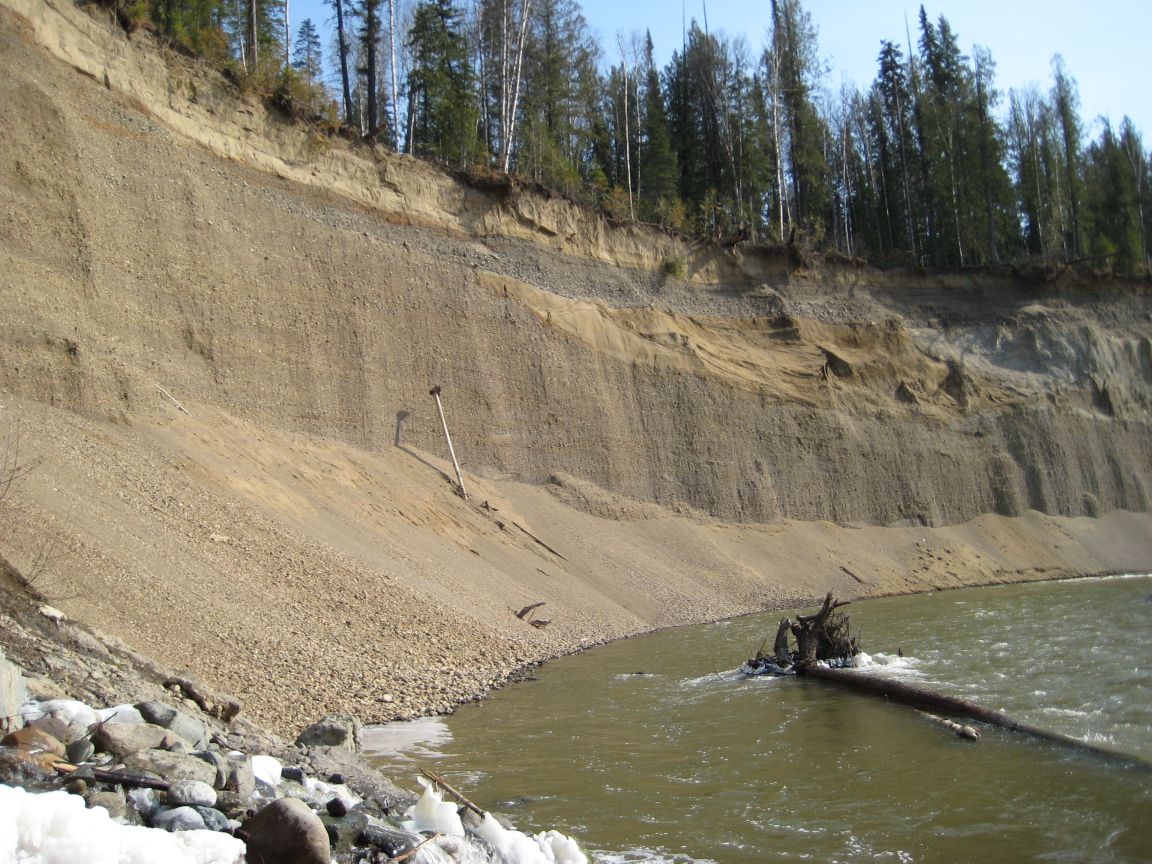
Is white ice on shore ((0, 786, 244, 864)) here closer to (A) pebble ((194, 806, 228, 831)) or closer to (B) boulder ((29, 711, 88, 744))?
(A) pebble ((194, 806, 228, 831))

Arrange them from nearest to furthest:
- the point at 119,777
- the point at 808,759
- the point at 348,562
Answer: the point at 119,777
the point at 808,759
the point at 348,562

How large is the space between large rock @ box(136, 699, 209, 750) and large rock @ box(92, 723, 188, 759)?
0.34 metres

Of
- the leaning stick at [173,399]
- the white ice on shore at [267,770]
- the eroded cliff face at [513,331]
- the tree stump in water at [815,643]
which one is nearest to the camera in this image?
the white ice on shore at [267,770]

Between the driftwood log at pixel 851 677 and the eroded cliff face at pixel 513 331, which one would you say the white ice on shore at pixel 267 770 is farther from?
the eroded cliff face at pixel 513 331

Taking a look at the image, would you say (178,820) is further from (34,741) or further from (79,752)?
(34,741)

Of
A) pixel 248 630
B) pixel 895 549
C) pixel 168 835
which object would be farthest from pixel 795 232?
pixel 168 835

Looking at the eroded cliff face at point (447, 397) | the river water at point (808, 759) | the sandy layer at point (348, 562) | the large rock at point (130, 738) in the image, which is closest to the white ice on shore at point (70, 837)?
the large rock at point (130, 738)

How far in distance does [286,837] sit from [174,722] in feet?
5.95

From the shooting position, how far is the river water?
272 inches

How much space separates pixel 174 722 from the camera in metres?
6.29

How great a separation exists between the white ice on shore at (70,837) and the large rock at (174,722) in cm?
160

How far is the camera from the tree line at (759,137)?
128 ft

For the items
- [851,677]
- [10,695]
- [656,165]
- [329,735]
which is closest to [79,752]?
[10,695]

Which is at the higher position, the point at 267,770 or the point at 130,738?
the point at 130,738
